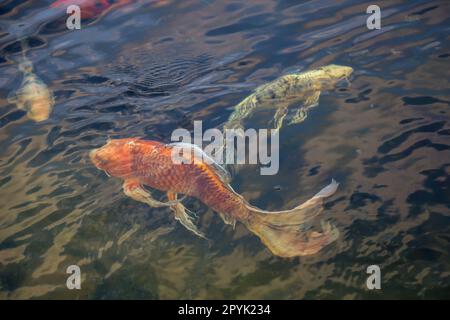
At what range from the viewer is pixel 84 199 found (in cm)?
407

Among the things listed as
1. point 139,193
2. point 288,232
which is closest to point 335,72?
point 288,232

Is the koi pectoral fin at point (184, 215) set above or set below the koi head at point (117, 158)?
below

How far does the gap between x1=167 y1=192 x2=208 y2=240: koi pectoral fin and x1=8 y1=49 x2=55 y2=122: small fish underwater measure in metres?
2.36

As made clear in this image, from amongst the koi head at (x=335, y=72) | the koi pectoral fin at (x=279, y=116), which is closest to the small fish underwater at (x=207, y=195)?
the koi pectoral fin at (x=279, y=116)

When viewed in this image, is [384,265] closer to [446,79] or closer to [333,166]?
[333,166]

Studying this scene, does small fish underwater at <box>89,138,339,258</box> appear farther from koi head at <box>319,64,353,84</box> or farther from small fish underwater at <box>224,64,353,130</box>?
koi head at <box>319,64,353,84</box>

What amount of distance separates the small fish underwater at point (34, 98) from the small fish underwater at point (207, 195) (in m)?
1.67

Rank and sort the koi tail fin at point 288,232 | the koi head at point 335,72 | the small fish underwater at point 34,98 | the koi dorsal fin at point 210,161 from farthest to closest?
the small fish underwater at point 34,98, the koi head at point 335,72, the koi dorsal fin at point 210,161, the koi tail fin at point 288,232

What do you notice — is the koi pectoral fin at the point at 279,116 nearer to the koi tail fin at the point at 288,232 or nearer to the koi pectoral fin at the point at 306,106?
the koi pectoral fin at the point at 306,106

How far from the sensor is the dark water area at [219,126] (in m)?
3.36

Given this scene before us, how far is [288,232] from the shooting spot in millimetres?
3387

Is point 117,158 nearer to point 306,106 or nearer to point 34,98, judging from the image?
point 34,98

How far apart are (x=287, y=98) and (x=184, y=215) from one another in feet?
6.51
